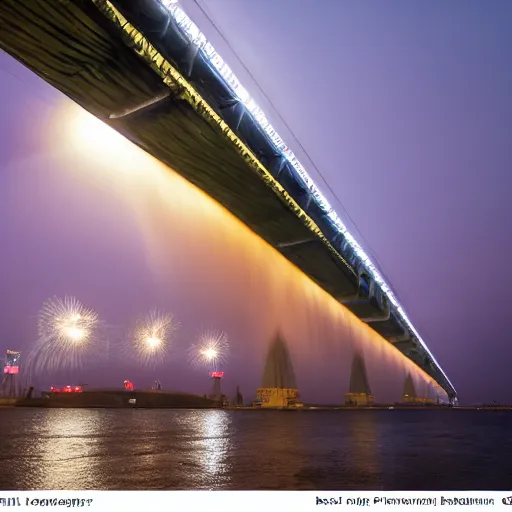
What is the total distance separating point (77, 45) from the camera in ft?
33.3

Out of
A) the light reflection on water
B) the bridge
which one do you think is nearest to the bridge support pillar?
the bridge

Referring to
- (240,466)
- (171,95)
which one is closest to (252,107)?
(171,95)

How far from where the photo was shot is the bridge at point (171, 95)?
9469 millimetres

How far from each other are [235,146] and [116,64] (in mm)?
4993

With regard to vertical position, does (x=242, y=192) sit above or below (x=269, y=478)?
above

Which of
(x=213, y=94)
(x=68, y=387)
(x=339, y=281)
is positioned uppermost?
(x=213, y=94)

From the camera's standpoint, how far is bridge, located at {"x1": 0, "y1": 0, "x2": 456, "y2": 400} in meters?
9.47

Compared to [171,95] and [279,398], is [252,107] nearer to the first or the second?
[171,95]

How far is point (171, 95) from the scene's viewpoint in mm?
11953

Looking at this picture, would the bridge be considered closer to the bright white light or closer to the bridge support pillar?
the bright white light

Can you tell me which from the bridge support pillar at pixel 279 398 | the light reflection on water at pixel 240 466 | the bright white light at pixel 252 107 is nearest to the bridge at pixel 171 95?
the bright white light at pixel 252 107
